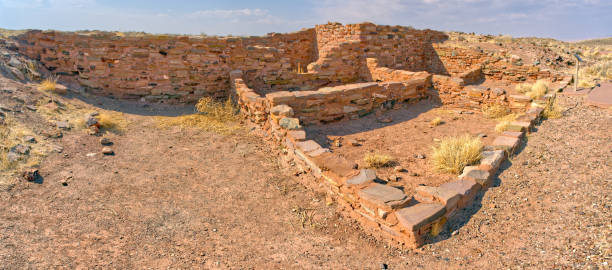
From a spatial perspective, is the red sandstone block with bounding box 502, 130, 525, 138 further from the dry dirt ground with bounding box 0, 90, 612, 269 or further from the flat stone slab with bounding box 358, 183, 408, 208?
the flat stone slab with bounding box 358, 183, 408, 208

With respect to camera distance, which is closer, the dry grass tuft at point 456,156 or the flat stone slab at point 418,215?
the flat stone slab at point 418,215

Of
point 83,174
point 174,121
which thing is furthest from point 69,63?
point 83,174

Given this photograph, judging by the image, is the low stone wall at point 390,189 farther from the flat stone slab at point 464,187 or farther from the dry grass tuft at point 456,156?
the dry grass tuft at point 456,156

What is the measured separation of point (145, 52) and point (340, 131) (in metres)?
5.82

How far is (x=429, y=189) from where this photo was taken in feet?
12.7

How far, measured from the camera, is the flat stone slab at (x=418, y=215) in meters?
3.28

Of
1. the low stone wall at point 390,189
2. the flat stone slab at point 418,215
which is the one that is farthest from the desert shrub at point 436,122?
the flat stone slab at point 418,215

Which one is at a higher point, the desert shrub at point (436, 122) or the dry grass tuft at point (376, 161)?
the desert shrub at point (436, 122)

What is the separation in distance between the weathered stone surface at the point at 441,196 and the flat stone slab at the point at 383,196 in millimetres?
310

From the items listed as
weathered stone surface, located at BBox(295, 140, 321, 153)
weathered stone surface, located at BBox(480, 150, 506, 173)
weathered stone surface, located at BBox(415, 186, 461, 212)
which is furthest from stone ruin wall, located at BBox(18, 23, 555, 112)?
weathered stone surface, located at BBox(415, 186, 461, 212)

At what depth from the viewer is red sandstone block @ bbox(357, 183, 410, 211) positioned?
352cm

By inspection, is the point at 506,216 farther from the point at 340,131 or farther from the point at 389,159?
the point at 340,131

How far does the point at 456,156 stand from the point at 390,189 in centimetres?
151

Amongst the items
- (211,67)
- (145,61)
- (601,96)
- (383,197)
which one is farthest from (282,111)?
(601,96)
